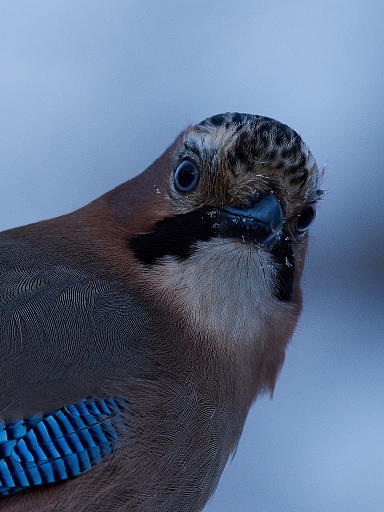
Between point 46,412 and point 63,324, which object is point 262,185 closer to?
point 63,324

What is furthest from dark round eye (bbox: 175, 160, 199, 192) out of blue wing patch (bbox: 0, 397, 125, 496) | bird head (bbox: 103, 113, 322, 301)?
blue wing patch (bbox: 0, 397, 125, 496)

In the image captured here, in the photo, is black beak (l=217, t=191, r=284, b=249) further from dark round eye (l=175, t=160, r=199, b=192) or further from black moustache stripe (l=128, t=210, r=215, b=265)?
dark round eye (l=175, t=160, r=199, b=192)

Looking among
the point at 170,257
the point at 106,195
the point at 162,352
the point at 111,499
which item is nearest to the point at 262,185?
the point at 170,257

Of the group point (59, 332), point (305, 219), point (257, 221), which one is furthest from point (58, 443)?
point (305, 219)

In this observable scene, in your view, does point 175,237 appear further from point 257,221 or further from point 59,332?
point 59,332

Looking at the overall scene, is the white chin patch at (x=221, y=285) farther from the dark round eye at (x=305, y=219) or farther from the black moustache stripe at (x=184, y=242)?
the dark round eye at (x=305, y=219)

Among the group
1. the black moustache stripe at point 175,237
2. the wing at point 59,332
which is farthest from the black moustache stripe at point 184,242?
the wing at point 59,332
